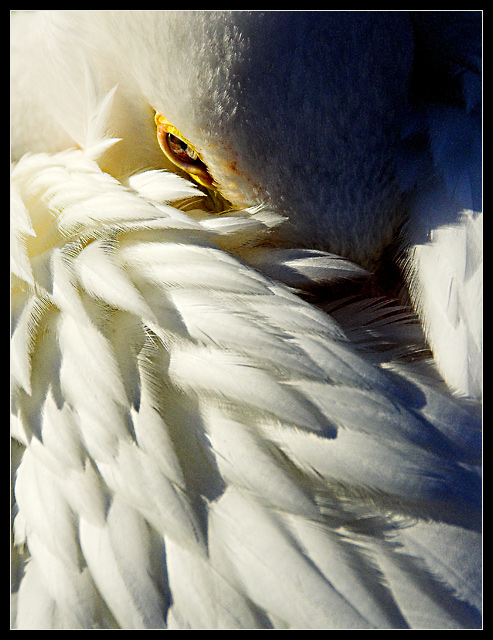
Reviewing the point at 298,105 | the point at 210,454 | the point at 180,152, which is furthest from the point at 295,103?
the point at 210,454

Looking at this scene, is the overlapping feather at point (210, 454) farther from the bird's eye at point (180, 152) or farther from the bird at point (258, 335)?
the bird's eye at point (180, 152)

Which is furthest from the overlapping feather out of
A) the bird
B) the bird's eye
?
the bird's eye

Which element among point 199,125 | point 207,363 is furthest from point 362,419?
point 199,125

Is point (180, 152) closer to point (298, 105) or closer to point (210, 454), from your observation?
point (298, 105)

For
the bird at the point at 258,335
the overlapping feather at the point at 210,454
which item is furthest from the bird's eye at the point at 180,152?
the overlapping feather at the point at 210,454

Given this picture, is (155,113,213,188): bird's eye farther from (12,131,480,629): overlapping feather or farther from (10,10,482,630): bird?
(12,131,480,629): overlapping feather

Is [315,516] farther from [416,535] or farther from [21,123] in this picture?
[21,123]

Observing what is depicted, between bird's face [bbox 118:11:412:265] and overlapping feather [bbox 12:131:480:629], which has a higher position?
bird's face [bbox 118:11:412:265]
